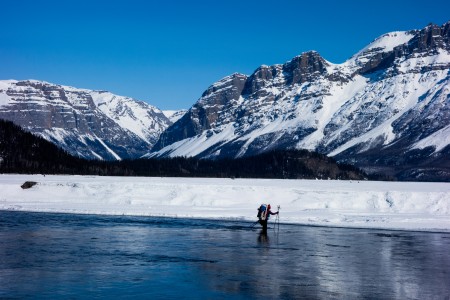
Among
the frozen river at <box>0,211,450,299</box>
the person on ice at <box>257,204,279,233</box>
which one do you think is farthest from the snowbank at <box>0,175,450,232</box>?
the frozen river at <box>0,211,450,299</box>

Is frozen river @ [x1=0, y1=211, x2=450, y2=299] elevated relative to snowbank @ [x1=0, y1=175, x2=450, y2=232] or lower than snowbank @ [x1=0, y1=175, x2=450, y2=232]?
lower

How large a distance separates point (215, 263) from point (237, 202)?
49155mm

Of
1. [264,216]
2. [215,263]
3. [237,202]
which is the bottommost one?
[215,263]

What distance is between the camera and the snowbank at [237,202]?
63.0 metres

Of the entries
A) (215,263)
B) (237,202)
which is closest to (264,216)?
(215,263)

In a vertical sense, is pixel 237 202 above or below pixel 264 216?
above

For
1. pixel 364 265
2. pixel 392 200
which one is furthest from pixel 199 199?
pixel 364 265

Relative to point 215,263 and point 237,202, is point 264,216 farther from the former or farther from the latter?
point 237,202

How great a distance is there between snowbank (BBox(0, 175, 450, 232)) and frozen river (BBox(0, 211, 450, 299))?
12.5 m

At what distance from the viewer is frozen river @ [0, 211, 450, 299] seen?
79.5 feet

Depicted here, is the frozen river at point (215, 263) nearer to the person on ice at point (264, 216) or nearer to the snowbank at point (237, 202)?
the person on ice at point (264, 216)

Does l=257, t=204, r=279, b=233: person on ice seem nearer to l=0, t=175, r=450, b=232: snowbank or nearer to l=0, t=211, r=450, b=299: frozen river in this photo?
l=0, t=211, r=450, b=299: frozen river

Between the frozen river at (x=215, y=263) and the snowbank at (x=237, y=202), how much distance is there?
1248 cm

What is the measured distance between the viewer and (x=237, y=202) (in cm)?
8031
